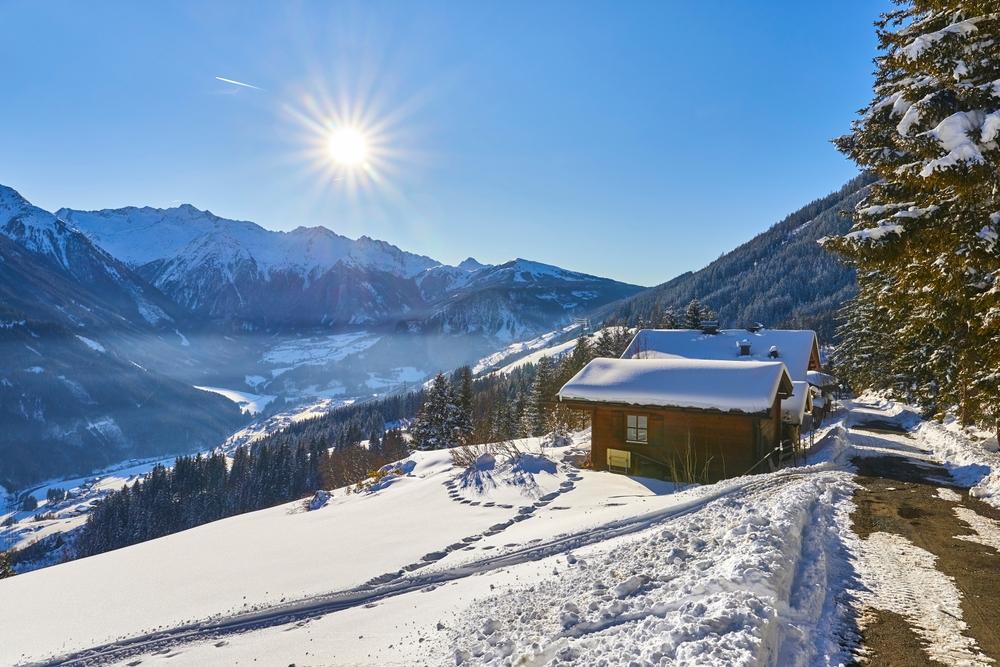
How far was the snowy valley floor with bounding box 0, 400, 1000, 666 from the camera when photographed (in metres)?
5.14

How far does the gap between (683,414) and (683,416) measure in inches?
4.8

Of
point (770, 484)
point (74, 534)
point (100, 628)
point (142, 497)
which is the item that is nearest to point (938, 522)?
point (770, 484)

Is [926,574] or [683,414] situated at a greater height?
[683,414]

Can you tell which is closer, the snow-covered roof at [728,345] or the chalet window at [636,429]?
the chalet window at [636,429]

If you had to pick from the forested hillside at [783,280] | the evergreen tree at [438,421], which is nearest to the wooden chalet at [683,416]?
the evergreen tree at [438,421]

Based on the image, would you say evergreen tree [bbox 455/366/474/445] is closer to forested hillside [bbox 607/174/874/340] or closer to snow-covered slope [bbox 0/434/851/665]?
snow-covered slope [bbox 0/434/851/665]

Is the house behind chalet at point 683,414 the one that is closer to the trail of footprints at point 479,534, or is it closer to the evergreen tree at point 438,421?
the trail of footprints at point 479,534

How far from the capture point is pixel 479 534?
456 inches

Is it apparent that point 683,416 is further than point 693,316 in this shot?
No

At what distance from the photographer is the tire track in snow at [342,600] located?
7715 millimetres

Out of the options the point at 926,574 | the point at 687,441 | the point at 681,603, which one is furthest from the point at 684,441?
the point at 681,603

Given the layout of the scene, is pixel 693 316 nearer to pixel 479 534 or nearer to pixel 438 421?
pixel 438 421

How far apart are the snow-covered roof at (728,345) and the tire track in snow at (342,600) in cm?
2480

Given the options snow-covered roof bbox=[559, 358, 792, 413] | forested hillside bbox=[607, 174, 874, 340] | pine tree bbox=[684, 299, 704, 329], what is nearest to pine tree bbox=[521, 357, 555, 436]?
pine tree bbox=[684, 299, 704, 329]
